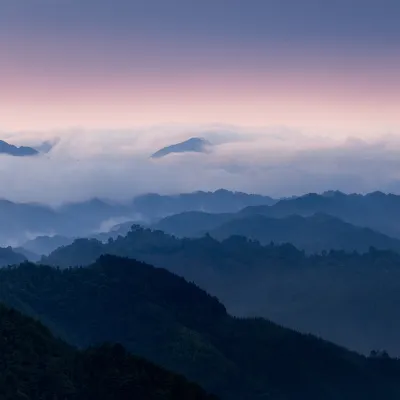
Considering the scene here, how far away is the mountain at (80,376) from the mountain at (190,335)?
219 ft

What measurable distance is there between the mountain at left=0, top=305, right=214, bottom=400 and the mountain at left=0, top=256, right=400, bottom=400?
2623 inches

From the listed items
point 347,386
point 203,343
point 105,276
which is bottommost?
point 347,386

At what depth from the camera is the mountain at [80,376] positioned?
74.8m

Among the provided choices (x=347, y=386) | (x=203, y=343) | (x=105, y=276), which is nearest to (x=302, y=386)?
(x=347, y=386)

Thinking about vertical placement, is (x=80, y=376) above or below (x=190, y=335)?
above

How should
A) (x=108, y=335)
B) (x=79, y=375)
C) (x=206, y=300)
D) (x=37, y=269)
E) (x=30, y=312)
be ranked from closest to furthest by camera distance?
(x=79, y=375) < (x=30, y=312) < (x=108, y=335) < (x=37, y=269) < (x=206, y=300)

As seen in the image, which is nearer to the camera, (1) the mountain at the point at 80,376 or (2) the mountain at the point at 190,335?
(1) the mountain at the point at 80,376

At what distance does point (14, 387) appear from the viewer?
73188 millimetres

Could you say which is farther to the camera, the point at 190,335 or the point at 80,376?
the point at 190,335

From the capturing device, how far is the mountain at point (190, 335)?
6097 inches

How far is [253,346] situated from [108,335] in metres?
31.8

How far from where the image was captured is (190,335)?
16300 centimetres

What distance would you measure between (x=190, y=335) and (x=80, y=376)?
85159 millimetres

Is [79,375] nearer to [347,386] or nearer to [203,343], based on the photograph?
[203,343]
